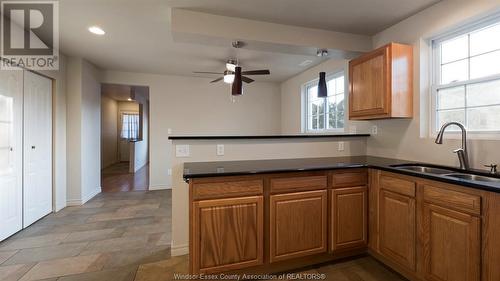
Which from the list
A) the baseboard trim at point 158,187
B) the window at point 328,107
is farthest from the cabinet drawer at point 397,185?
the baseboard trim at point 158,187

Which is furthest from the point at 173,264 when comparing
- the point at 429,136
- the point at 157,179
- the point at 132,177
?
the point at 132,177

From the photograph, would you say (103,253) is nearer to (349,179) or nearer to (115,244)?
(115,244)

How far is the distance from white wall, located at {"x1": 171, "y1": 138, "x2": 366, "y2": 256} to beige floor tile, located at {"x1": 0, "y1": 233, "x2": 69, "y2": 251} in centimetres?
A: 148

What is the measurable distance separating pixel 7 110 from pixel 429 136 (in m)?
4.58

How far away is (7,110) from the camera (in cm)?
269

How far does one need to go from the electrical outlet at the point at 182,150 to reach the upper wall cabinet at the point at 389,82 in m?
1.97

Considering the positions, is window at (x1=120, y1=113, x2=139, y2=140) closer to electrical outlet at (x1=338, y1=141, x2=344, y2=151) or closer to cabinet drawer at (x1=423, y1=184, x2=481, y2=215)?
electrical outlet at (x1=338, y1=141, x2=344, y2=151)

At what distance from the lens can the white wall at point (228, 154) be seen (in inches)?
91.8

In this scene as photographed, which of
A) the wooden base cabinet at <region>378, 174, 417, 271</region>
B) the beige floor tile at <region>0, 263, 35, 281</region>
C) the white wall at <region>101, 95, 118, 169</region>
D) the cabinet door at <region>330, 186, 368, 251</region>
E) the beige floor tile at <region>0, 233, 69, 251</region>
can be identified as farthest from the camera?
the white wall at <region>101, 95, 118, 169</region>

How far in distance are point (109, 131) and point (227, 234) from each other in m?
8.43

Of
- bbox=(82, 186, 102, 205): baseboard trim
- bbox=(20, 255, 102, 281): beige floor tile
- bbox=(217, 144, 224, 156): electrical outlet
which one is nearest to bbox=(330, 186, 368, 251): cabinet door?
bbox=(217, 144, 224, 156): electrical outlet

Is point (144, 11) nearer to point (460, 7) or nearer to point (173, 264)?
point (173, 264)

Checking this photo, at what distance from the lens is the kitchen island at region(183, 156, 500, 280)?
1529mm

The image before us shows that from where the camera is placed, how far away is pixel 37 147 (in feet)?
10.7
